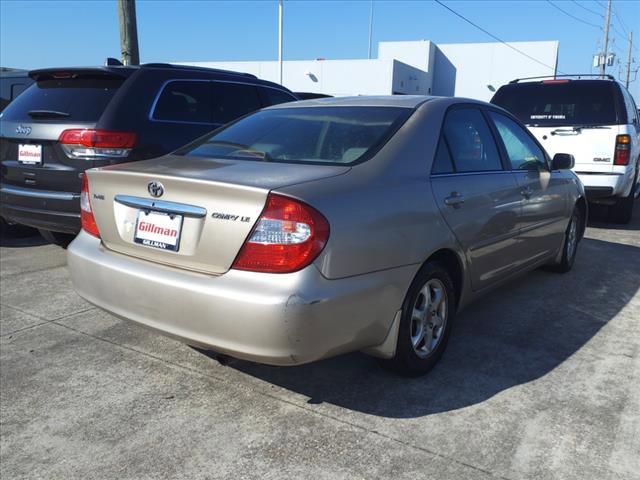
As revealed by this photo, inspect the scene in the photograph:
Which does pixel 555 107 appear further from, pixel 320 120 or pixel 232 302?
pixel 232 302

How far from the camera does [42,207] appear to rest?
15.7ft

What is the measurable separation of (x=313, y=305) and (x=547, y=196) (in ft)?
9.64

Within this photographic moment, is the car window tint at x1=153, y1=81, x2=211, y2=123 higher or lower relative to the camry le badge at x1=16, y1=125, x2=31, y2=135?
higher

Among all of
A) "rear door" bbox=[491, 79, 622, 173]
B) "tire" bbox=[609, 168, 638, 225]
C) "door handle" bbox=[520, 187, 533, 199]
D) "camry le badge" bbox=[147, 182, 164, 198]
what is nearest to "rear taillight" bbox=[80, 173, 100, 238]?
"camry le badge" bbox=[147, 182, 164, 198]

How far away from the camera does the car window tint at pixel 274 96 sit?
20.9ft

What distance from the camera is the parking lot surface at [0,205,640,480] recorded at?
8.16 ft

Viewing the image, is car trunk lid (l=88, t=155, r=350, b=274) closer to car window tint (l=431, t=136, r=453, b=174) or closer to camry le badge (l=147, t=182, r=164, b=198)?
camry le badge (l=147, t=182, r=164, b=198)

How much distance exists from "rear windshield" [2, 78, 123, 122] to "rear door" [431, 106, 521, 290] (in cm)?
288

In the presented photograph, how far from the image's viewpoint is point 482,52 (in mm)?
46250

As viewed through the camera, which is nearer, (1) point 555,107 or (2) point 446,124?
(2) point 446,124

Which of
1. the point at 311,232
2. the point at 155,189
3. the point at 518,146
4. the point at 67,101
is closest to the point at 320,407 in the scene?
the point at 311,232

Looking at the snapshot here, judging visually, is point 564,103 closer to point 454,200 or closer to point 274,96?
point 274,96

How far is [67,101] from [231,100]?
5.24ft

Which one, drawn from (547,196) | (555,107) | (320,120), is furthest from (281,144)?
(555,107)
